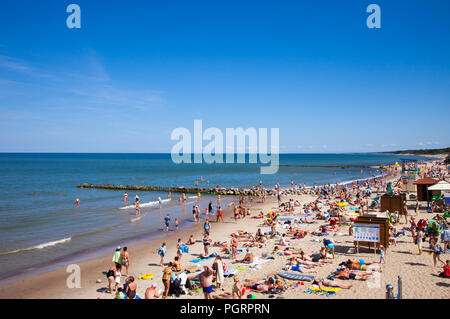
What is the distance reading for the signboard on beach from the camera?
1391 cm

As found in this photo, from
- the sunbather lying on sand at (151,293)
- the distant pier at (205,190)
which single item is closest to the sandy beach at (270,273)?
the sunbather lying on sand at (151,293)

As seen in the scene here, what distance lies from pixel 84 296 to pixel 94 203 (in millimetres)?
26640

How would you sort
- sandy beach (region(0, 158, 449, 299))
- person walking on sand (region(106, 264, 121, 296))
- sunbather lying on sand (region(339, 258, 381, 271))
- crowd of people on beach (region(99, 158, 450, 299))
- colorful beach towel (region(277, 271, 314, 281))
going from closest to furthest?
sandy beach (region(0, 158, 449, 299)), crowd of people on beach (region(99, 158, 450, 299)), person walking on sand (region(106, 264, 121, 296)), colorful beach towel (region(277, 271, 314, 281)), sunbather lying on sand (region(339, 258, 381, 271))

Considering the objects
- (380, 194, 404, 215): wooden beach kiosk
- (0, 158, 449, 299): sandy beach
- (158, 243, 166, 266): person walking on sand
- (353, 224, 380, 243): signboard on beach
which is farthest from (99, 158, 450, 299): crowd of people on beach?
(353, 224, 380, 243): signboard on beach

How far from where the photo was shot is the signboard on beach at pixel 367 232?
13914 mm

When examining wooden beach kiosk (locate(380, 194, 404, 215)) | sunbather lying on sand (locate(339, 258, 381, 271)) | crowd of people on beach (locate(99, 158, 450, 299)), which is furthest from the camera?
wooden beach kiosk (locate(380, 194, 404, 215))

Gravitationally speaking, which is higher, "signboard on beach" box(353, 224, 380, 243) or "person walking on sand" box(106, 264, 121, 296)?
"signboard on beach" box(353, 224, 380, 243)

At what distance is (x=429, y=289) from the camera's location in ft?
33.3

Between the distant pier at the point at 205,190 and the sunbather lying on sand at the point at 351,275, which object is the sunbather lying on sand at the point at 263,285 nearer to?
the sunbather lying on sand at the point at 351,275
